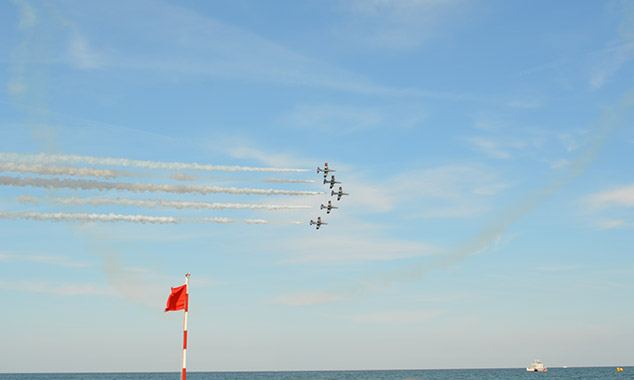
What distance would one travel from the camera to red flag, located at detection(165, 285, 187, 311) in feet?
206

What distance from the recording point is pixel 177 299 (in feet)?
207

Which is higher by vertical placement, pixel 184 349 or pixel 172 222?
pixel 172 222

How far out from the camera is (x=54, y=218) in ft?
263

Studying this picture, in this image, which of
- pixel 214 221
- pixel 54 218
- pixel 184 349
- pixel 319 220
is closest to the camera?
pixel 184 349

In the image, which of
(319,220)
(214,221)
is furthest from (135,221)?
(319,220)

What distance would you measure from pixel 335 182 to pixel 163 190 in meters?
47.1

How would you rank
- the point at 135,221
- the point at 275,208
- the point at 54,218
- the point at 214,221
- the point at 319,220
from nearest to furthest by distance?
1. the point at 54,218
2. the point at 135,221
3. the point at 214,221
4. the point at 275,208
5. the point at 319,220

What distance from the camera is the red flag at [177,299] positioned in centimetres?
6292

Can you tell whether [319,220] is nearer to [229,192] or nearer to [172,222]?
[229,192]

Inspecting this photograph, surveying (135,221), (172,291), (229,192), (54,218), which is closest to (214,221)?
(229,192)

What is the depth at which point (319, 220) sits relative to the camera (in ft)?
416

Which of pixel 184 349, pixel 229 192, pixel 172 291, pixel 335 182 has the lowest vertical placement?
pixel 184 349

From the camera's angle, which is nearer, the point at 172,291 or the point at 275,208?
the point at 172,291

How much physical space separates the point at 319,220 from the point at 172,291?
65.4 m
